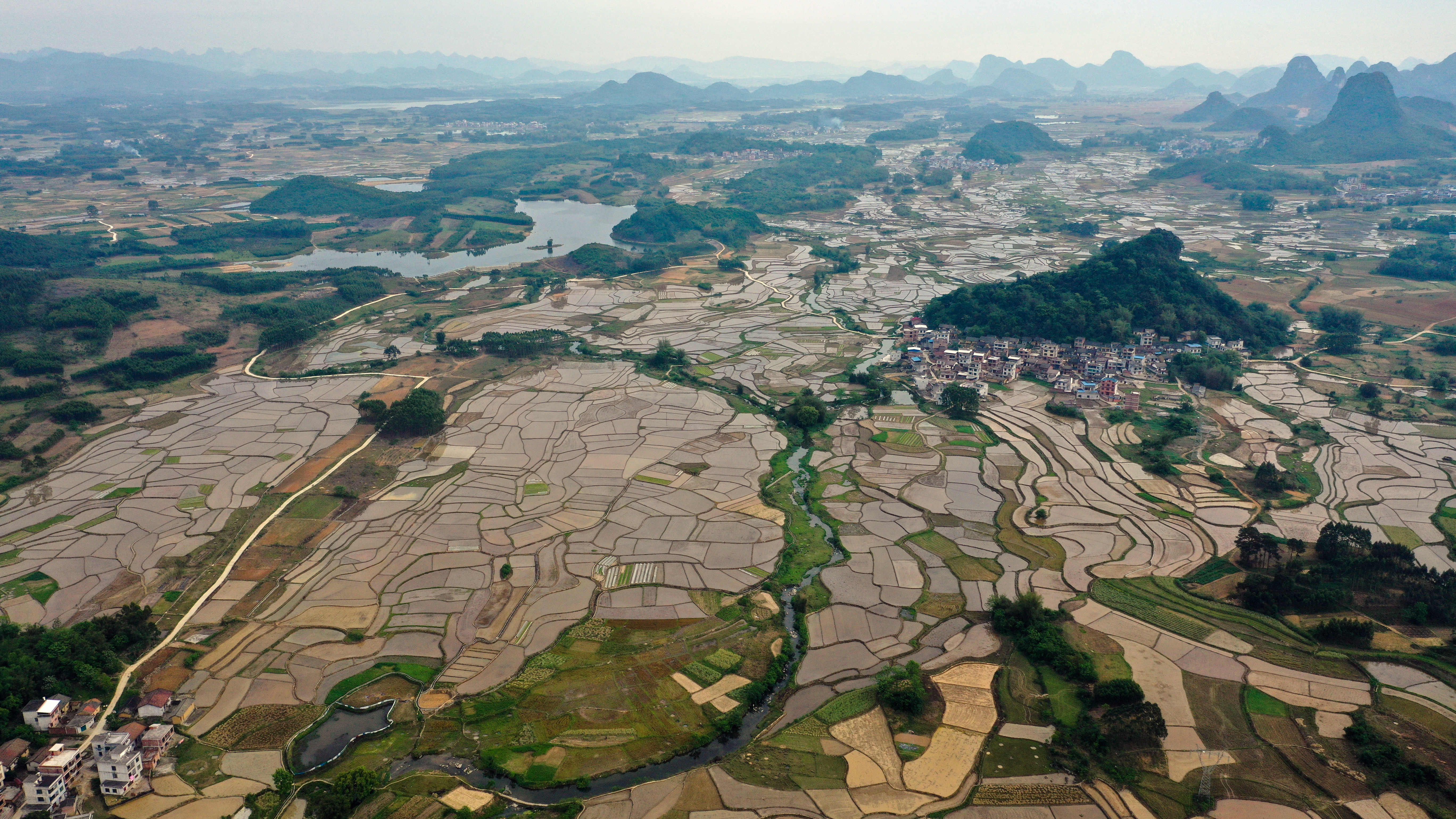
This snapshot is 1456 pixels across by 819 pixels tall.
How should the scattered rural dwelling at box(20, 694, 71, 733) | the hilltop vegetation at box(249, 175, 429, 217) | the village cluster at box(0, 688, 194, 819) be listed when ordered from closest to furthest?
the village cluster at box(0, 688, 194, 819)
the scattered rural dwelling at box(20, 694, 71, 733)
the hilltop vegetation at box(249, 175, 429, 217)

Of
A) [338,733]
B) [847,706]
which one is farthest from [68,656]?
[847,706]

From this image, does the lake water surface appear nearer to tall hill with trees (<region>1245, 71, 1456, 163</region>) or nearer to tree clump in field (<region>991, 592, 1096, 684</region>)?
tree clump in field (<region>991, 592, 1096, 684</region>)

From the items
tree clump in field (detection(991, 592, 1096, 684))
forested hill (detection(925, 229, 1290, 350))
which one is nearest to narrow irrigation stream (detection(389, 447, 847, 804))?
tree clump in field (detection(991, 592, 1096, 684))

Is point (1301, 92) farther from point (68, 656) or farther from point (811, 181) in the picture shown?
point (68, 656)

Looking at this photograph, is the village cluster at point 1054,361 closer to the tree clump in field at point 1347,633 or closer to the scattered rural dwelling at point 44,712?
the tree clump in field at point 1347,633

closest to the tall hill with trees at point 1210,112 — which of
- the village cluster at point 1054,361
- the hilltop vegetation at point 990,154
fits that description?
the hilltop vegetation at point 990,154

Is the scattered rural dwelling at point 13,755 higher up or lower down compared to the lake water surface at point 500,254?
lower down
